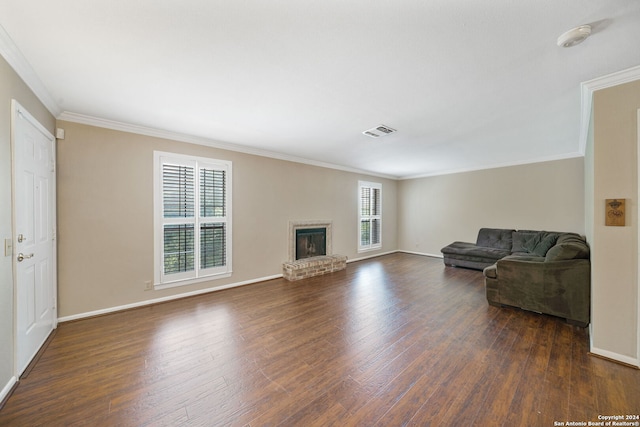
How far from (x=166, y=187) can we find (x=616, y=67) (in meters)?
5.14

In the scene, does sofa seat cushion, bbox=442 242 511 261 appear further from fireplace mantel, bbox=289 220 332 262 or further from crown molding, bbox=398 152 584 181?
fireplace mantel, bbox=289 220 332 262

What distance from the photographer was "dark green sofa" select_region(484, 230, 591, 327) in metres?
2.72

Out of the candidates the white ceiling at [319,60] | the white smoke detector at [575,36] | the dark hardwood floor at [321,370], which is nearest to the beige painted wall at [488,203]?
the white ceiling at [319,60]

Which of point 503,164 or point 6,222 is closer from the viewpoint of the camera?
point 6,222

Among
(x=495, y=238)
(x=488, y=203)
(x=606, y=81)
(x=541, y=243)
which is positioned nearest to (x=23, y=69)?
(x=606, y=81)

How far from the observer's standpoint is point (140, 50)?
5.86 ft

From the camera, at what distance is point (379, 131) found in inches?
139

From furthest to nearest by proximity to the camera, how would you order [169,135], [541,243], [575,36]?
[541,243], [169,135], [575,36]

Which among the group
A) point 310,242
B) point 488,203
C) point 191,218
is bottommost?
point 310,242

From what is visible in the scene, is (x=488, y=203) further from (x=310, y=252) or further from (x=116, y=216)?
(x=116, y=216)

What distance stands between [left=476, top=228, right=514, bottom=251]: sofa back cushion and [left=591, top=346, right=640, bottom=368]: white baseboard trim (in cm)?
366

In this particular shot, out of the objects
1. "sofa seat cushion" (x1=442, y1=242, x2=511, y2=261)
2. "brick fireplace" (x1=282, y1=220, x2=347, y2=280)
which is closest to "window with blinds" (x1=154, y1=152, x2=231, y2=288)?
"brick fireplace" (x1=282, y1=220, x2=347, y2=280)

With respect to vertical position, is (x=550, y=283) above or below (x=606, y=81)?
below

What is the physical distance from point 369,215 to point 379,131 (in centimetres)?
381
